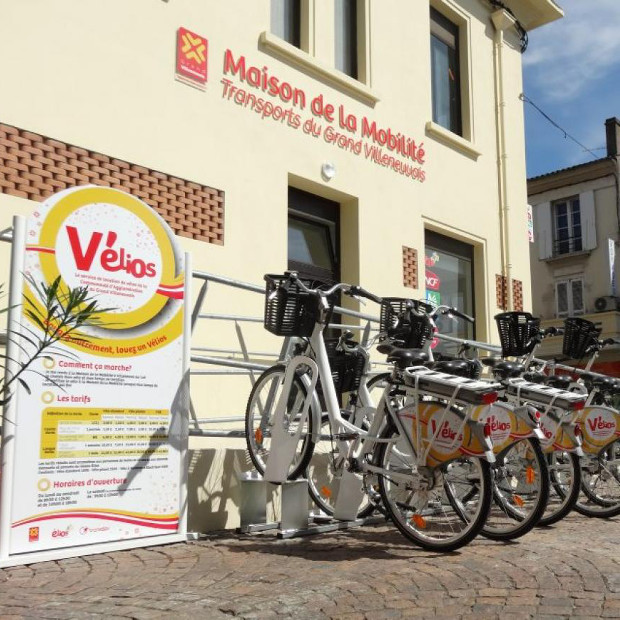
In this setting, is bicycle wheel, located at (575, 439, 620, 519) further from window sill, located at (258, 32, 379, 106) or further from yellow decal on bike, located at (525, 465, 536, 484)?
window sill, located at (258, 32, 379, 106)

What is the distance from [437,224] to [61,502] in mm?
6027

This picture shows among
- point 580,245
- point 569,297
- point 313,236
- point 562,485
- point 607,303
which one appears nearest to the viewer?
point 562,485

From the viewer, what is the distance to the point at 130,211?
14.2 ft

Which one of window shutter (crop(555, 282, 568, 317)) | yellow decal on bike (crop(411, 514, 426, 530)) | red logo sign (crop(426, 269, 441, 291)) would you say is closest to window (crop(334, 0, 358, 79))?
red logo sign (crop(426, 269, 441, 291))

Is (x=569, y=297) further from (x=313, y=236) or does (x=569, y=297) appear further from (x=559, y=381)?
(x=559, y=381)

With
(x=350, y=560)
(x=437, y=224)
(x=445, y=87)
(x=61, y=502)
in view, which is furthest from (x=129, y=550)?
(x=445, y=87)

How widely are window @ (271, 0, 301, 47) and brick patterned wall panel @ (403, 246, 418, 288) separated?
7.90 ft

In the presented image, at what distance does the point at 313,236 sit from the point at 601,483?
354cm

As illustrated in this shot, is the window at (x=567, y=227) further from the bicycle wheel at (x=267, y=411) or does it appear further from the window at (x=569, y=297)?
the bicycle wheel at (x=267, y=411)

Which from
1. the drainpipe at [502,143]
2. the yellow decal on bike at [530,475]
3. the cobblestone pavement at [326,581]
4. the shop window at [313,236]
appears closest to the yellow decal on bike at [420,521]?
the cobblestone pavement at [326,581]

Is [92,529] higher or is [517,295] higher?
[517,295]

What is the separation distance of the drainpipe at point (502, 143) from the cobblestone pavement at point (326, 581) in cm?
600

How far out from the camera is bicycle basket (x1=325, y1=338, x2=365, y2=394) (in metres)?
4.99

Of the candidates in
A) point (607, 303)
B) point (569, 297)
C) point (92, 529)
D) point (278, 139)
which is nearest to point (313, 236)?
point (278, 139)
